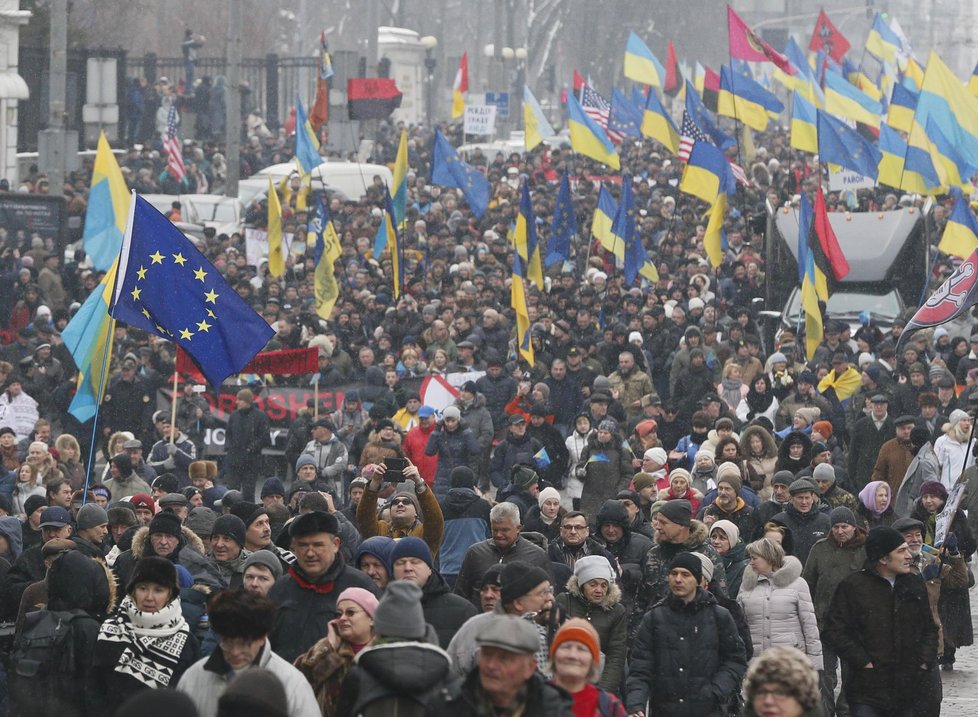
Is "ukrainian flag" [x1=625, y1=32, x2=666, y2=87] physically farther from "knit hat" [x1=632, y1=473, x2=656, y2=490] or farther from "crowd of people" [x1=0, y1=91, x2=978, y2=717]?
"knit hat" [x1=632, y1=473, x2=656, y2=490]

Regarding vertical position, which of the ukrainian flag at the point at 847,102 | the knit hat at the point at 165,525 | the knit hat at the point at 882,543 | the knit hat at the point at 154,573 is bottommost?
the knit hat at the point at 165,525

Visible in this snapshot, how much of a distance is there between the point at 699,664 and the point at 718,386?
10.5 m

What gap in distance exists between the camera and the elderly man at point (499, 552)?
8695mm

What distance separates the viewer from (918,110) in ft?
80.1

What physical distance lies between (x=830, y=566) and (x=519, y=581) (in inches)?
125

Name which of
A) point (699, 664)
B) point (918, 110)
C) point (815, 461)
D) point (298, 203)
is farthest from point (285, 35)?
point (699, 664)

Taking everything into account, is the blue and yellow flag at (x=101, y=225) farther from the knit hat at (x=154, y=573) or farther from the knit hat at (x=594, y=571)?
the knit hat at (x=154, y=573)

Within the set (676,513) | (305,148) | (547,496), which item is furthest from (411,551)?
(305,148)

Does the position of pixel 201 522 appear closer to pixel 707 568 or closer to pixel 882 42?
pixel 707 568

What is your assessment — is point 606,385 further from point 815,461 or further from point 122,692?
point 122,692

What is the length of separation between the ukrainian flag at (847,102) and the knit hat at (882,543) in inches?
843

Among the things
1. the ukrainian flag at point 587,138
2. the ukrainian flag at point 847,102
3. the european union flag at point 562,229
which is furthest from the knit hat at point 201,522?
the ukrainian flag at point 847,102

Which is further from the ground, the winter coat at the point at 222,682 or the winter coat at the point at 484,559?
the winter coat at the point at 222,682

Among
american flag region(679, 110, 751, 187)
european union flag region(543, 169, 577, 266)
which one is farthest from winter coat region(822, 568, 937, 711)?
american flag region(679, 110, 751, 187)
